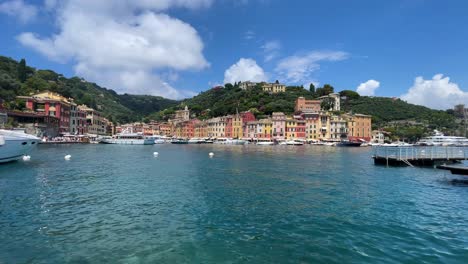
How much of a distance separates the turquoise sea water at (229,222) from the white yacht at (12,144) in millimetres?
10726

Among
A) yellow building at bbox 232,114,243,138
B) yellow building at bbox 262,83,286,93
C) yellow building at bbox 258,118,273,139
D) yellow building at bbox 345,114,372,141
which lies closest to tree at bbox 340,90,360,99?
yellow building at bbox 262,83,286,93

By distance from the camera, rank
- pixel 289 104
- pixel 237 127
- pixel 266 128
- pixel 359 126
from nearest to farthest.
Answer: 1. pixel 266 128
2. pixel 359 126
3. pixel 237 127
4. pixel 289 104

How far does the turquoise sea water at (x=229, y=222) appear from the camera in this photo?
9016 millimetres

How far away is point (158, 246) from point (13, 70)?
146931 mm

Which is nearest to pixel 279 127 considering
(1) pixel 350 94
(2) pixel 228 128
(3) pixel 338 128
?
(3) pixel 338 128

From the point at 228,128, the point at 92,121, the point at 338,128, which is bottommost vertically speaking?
the point at 338,128

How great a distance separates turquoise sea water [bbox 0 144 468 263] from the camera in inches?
355

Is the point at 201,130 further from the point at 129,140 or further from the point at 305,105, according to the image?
the point at 129,140

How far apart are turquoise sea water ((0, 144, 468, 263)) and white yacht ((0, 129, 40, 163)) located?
10.7 metres

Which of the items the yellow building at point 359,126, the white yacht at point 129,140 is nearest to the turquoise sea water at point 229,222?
the white yacht at point 129,140

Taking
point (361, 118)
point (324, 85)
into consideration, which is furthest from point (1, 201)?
point (324, 85)

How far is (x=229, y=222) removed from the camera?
39.7ft

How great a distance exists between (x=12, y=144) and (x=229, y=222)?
2899 centimetres

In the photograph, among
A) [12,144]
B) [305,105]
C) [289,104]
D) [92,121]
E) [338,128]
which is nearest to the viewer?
[12,144]
